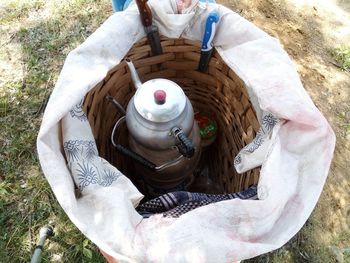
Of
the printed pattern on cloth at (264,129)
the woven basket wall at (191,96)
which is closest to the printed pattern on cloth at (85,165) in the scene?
the woven basket wall at (191,96)

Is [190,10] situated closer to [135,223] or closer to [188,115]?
[188,115]

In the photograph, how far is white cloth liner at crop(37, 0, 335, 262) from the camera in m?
0.58

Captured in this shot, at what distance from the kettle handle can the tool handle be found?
235 mm

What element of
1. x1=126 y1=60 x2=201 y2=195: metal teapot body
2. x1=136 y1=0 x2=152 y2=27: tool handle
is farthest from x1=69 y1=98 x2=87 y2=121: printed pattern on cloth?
x1=136 y1=0 x2=152 y2=27: tool handle

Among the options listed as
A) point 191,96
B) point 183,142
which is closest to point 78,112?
point 183,142

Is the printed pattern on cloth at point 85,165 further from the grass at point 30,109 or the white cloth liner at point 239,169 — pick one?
the grass at point 30,109

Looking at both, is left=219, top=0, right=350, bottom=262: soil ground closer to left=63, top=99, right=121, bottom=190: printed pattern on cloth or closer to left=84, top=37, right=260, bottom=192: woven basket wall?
left=84, top=37, right=260, bottom=192: woven basket wall

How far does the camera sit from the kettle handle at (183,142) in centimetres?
76

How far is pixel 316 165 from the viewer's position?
2.14 feet

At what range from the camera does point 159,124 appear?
79 centimetres

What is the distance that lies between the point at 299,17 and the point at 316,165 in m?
1.19

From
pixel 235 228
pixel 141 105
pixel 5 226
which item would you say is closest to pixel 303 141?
pixel 235 228

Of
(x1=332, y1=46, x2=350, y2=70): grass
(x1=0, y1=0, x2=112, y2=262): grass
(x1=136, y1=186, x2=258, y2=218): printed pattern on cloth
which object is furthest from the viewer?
(x1=332, y1=46, x2=350, y2=70): grass

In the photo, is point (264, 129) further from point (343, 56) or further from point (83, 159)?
point (343, 56)
